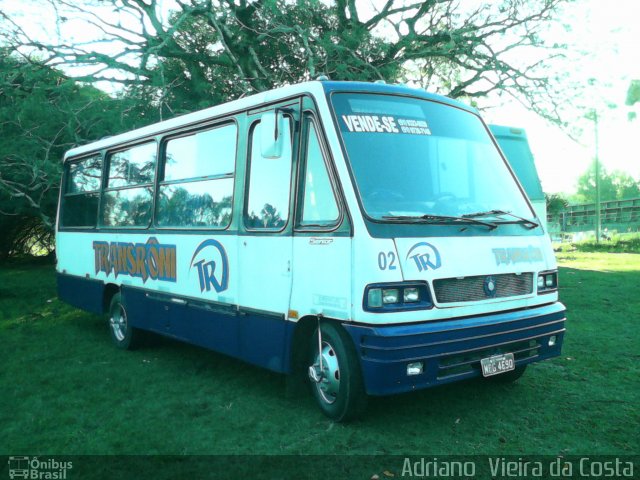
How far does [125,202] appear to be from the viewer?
27.8 feet

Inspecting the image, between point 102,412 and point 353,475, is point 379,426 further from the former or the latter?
point 102,412

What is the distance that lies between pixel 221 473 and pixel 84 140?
1258 centimetres

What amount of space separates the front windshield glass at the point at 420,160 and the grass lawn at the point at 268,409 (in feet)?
5.61

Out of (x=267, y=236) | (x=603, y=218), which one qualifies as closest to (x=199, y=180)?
(x=267, y=236)

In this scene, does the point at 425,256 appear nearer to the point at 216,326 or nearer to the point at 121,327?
the point at 216,326

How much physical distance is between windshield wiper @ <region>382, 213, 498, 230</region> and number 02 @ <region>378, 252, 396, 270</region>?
1.00 feet

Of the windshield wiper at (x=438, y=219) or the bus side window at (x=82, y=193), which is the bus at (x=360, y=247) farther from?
the bus side window at (x=82, y=193)

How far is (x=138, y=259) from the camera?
7.96 m

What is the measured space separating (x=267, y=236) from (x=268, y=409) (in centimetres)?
155

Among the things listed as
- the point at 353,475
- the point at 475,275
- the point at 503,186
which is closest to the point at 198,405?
the point at 353,475

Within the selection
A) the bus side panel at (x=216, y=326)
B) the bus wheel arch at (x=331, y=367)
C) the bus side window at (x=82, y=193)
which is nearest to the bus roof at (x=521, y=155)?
the bus side window at (x=82, y=193)

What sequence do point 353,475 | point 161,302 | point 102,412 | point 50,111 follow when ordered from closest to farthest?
point 353,475 → point 102,412 → point 161,302 → point 50,111

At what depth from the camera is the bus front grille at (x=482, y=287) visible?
490 cm

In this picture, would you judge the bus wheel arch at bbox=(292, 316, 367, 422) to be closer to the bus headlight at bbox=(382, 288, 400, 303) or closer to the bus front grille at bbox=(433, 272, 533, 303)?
the bus headlight at bbox=(382, 288, 400, 303)
